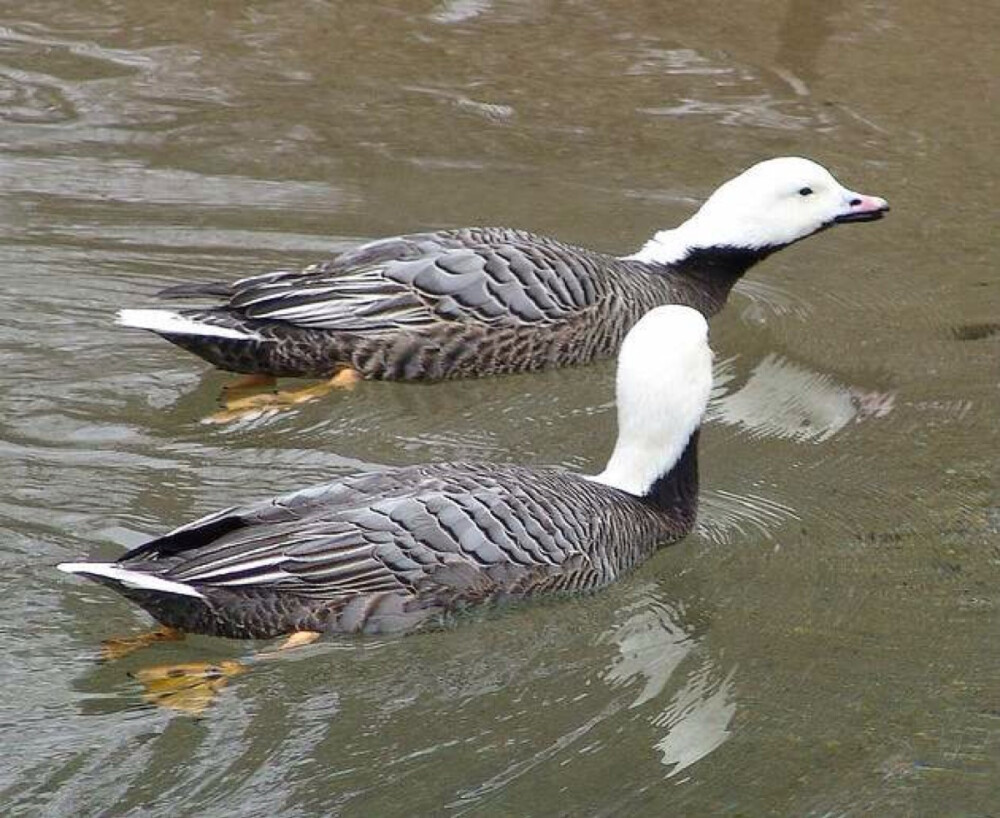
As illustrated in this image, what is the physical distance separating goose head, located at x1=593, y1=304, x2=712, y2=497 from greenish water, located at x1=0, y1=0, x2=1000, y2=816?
358 mm

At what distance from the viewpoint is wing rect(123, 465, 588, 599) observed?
6363 mm

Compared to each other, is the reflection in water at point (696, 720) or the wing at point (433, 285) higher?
the wing at point (433, 285)

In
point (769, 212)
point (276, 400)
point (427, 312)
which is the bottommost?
point (276, 400)

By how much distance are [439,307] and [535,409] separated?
0.67m

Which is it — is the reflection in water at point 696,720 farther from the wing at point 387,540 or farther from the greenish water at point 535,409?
the wing at point 387,540

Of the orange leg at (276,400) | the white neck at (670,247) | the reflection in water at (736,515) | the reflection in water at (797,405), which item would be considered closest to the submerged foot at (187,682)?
the reflection in water at (736,515)

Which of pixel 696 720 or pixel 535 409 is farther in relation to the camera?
pixel 535 409

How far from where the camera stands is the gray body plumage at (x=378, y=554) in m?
6.34

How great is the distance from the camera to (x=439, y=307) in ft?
29.0

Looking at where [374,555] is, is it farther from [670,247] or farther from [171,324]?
[670,247]

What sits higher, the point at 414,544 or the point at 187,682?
the point at 414,544

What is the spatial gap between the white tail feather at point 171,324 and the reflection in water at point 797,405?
6.53 feet

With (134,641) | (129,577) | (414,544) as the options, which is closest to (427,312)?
(414,544)

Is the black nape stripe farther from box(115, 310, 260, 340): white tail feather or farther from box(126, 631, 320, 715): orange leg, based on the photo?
box(115, 310, 260, 340): white tail feather
